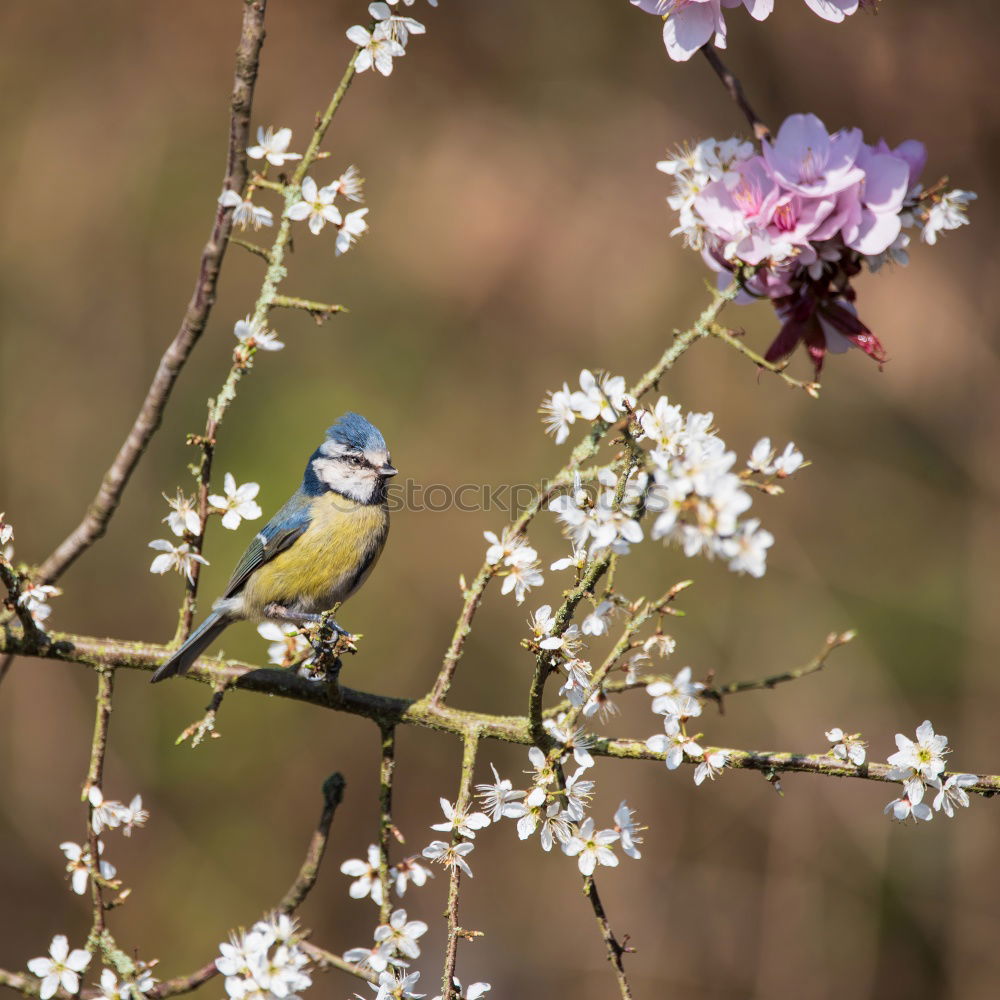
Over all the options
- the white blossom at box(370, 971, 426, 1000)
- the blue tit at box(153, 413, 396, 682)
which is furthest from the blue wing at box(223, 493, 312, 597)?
the white blossom at box(370, 971, 426, 1000)

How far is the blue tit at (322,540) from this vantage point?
2.98m

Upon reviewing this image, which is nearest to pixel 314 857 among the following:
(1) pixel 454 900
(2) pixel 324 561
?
(1) pixel 454 900

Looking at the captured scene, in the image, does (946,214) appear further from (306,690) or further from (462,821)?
(306,690)

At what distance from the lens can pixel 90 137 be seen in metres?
4.64

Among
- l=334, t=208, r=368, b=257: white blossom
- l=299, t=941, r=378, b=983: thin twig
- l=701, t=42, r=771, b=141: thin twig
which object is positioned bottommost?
l=299, t=941, r=378, b=983: thin twig

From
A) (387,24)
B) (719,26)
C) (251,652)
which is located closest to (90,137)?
(251,652)

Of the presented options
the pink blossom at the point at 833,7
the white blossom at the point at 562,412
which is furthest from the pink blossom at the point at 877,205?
the white blossom at the point at 562,412

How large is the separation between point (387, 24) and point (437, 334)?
2876 mm

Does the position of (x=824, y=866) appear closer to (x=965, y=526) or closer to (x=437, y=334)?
(x=965, y=526)

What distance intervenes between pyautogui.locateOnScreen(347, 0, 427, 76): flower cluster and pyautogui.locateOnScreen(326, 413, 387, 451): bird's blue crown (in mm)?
1326

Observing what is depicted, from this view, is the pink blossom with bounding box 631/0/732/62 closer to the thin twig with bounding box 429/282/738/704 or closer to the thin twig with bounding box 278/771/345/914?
the thin twig with bounding box 429/282/738/704

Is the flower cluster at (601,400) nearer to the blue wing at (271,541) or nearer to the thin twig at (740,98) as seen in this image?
the thin twig at (740,98)

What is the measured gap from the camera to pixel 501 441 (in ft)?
15.0

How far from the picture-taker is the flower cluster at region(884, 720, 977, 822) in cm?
163
